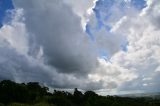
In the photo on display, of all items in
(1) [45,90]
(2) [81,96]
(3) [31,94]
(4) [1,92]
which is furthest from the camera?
(1) [45,90]

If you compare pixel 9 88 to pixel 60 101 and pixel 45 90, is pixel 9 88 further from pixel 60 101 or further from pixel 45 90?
pixel 45 90

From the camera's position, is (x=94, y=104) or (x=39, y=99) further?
(x=39, y=99)

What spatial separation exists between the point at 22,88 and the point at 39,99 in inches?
411

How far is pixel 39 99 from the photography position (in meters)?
143

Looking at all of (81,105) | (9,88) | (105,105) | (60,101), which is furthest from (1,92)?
(105,105)

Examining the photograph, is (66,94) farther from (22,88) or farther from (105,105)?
(105,105)

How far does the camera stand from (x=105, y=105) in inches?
Answer: 5182

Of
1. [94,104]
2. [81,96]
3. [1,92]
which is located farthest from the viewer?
[81,96]

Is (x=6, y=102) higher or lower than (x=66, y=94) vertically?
lower

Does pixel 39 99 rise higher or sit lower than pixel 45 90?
lower

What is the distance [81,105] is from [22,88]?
1178 inches

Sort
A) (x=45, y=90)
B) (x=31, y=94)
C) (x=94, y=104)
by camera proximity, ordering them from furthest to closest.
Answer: (x=45, y=90)
(x=31, y=94)
(x=94, y=104)

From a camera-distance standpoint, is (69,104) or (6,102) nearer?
(6,102)

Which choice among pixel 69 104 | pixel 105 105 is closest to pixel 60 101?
pixel 69 104
